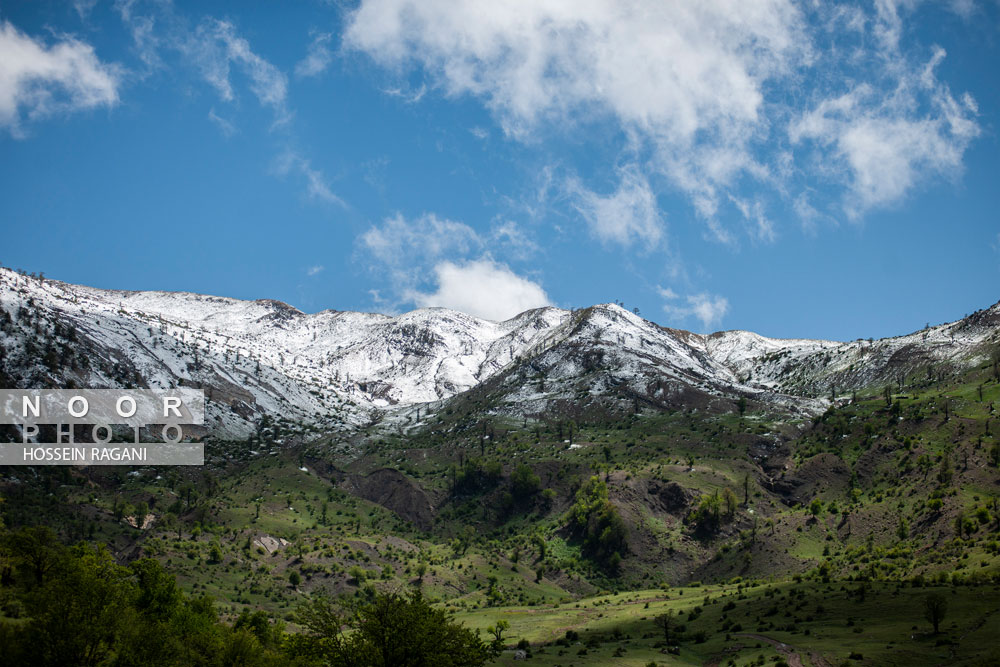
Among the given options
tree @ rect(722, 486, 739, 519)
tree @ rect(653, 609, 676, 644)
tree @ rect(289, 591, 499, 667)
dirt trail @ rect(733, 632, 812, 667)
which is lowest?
dirt trail @ rect(733, 632, 812, 667)

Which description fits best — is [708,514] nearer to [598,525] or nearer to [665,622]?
[598,525]

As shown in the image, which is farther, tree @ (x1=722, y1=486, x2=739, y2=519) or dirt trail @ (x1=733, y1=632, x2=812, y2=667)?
tree @ (x1=722, y1=486, x2=739, y2=519)

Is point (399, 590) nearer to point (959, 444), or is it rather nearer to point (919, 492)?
point (919, 492)

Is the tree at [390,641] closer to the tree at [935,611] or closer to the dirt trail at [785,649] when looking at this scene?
the dirt trail at [785,649]

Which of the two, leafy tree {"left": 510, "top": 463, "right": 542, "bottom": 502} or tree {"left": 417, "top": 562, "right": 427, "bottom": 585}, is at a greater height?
leafy tree {"left": 510, "top": 463, "right": 542, "bottom": 502}

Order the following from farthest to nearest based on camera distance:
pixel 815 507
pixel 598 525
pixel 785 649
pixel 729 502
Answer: pixel 598 525 → pixel 729 502 → pixel 815 507 → pixel 785 649

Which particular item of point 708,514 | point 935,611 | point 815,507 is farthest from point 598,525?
→ point 935,611

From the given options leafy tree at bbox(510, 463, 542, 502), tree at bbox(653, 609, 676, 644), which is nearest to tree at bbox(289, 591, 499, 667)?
tree at bbox(653, 609, 676, 644)

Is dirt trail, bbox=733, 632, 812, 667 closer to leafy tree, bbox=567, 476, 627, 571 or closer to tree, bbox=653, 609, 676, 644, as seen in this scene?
tree, bbox=653, 609, 676, 644

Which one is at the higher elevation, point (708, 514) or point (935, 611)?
point (708, 514)

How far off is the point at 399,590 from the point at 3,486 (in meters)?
83.1

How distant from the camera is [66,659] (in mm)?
56531

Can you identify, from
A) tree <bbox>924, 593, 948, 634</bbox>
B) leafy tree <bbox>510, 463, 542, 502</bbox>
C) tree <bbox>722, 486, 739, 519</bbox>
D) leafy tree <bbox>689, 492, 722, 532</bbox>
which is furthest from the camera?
leafy tree <bbox>510, 463, 542, 502</bbox>

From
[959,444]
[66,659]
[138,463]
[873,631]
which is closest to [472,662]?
[66,659]
